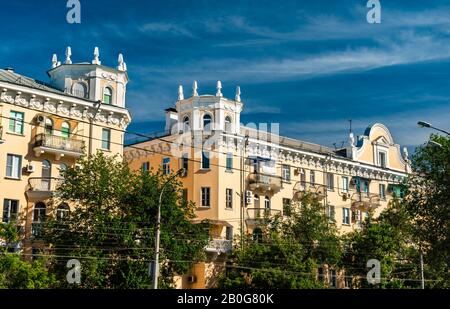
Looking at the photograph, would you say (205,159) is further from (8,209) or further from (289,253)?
(8,209)

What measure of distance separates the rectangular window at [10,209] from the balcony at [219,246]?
1287 cm

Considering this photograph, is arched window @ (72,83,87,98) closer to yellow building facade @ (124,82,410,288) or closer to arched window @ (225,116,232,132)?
yellow building facade @ (124,82,410,288)

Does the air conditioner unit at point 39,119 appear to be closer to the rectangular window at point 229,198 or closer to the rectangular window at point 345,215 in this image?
the rectangular window at point 229,198

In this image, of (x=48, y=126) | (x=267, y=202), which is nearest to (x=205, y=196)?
(x=267, y=202)

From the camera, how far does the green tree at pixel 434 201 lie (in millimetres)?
37844

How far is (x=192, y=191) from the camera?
49.2 meters

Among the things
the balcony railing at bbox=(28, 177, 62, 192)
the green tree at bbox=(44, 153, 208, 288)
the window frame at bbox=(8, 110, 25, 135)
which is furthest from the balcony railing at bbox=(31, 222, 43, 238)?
the window frame at bbox=(8, 110, 25, 135)

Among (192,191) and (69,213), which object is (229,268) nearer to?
(192,191)

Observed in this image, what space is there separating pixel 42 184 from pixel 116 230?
705cm

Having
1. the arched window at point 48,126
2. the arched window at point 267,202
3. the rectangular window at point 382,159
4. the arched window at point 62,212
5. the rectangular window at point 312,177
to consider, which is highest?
the rectangular window at point 382,159

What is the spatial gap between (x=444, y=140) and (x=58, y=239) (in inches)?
866

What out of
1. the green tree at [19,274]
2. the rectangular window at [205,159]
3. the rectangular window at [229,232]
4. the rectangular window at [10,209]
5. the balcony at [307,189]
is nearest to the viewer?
the green tree at [19,274]

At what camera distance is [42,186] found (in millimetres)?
40281

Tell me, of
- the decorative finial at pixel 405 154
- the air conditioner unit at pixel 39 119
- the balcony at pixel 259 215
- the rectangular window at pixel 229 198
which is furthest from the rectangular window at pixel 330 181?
the air conditioner unit at pixel 39 119
